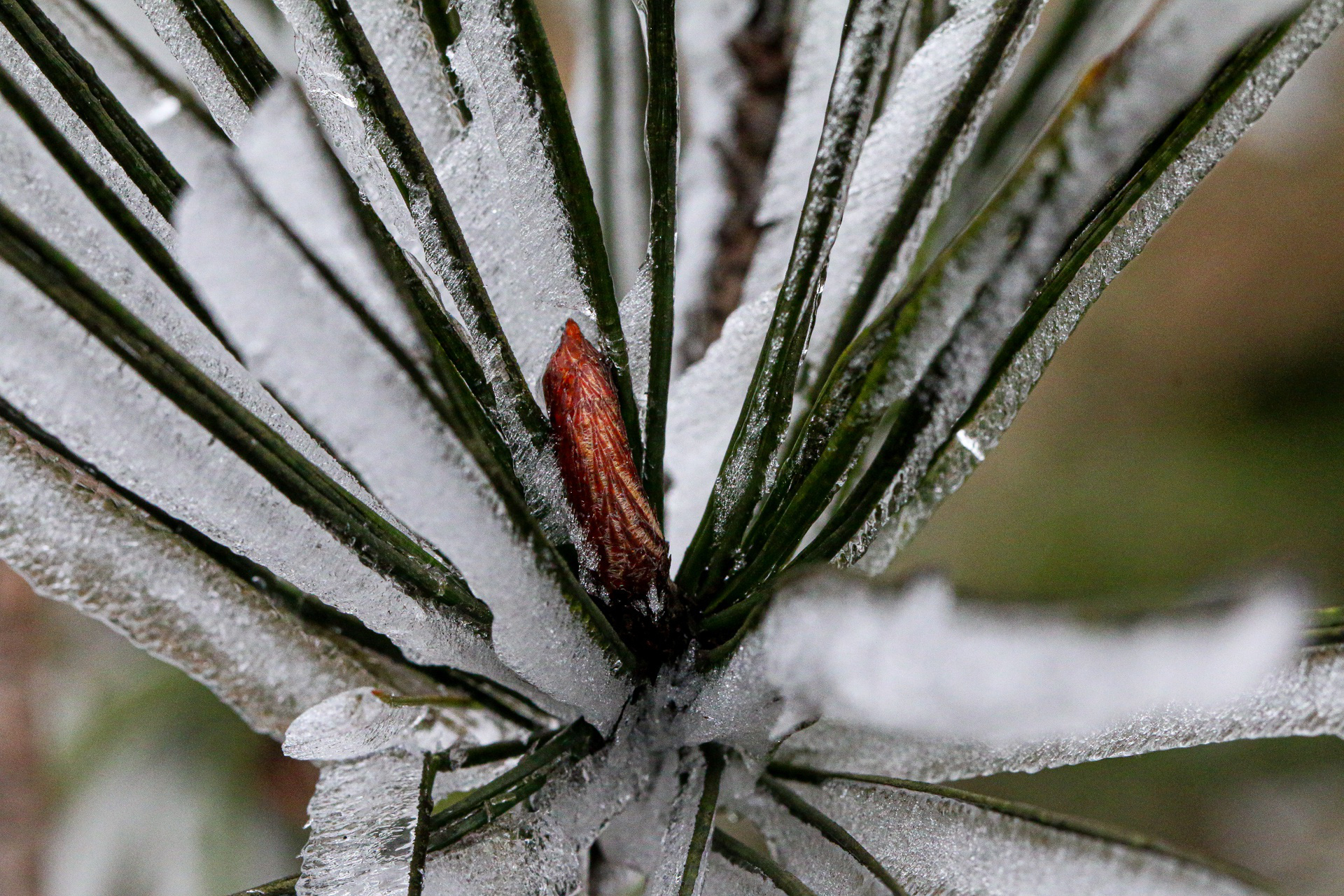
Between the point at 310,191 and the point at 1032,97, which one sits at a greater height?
the point at 1032,97

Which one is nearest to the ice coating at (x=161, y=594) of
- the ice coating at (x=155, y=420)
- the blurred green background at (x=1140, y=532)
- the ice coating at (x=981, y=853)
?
the ice coating at (x=155, y=420)

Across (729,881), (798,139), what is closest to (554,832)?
(729,881)

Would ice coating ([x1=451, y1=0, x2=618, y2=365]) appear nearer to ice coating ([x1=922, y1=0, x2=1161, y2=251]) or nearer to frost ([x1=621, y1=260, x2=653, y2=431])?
frost ([x1=621, y1=260, x2=653, y2=431])

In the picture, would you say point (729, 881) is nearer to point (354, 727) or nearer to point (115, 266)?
point (354, 727)

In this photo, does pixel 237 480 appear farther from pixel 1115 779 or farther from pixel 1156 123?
pixel 1115 779

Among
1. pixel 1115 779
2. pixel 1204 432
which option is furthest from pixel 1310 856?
pixel 1204 432
